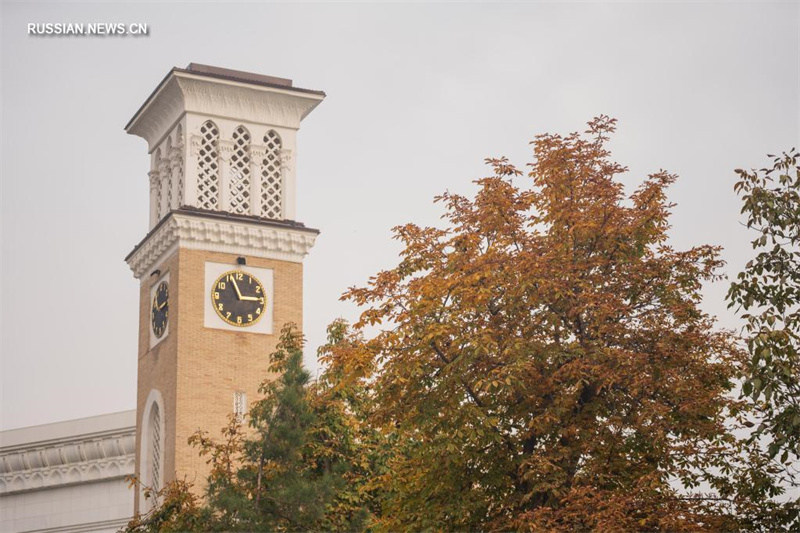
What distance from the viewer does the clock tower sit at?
3550 cm

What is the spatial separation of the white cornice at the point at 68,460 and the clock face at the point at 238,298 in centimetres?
1274

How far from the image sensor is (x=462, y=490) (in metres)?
20.2

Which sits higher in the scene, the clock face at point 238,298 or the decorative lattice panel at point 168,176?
the decorative lattice panel at point 168,176

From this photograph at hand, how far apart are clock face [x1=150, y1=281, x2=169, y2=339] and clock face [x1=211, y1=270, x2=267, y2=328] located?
4.52 feet

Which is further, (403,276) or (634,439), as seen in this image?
(403,276)

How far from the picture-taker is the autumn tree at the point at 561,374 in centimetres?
1944

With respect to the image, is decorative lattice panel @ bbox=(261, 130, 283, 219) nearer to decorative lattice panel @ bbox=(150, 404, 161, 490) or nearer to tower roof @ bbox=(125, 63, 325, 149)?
tower roof @ bbox=(125, 63, 325, 149)

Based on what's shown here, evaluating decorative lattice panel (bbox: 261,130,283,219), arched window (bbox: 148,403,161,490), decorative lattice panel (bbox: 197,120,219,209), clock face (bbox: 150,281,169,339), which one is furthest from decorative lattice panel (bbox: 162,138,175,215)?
arched window (bbox: 148,403,161,490)

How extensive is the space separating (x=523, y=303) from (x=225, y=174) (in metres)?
18.4

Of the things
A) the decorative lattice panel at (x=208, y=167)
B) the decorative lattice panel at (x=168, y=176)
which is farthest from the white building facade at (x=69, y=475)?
the decorative lattice panel at (x=208, y=167)

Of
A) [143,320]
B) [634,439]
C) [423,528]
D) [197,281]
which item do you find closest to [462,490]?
[423,528]

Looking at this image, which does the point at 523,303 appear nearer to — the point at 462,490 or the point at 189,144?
the point at 462,490

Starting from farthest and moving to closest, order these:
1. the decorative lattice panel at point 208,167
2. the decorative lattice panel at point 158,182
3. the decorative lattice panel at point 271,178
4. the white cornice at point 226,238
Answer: the decorative lattice panel at point 158,182 → the decorative lattice panel at point 271,178 → the decorative lattice panel at point 208,167 → the white cornice at point 226,238

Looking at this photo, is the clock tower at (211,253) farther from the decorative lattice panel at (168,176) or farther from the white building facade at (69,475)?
the white building facade at (69,475)
